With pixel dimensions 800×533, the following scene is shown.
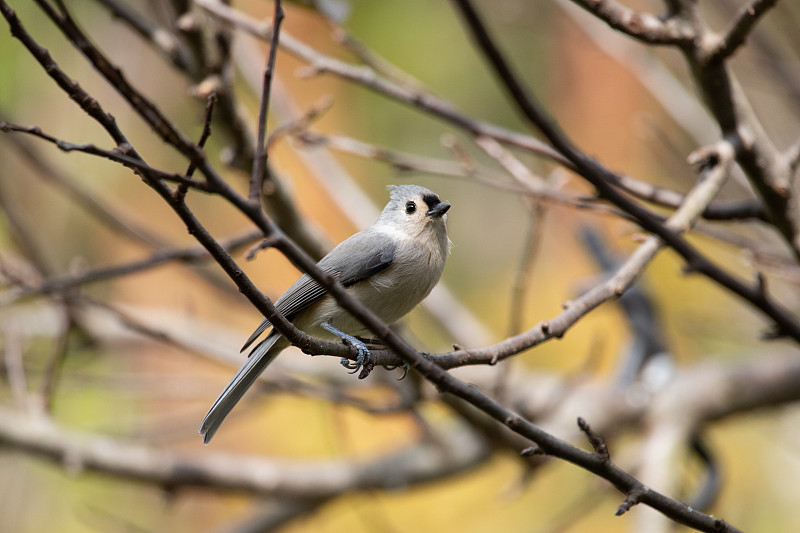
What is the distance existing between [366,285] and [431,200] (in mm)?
443

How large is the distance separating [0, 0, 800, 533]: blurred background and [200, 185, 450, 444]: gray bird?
0.38 meters

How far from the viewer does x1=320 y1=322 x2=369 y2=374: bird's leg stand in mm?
1931

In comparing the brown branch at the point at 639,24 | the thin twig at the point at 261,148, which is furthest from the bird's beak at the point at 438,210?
the thin twig at the point at 261,148

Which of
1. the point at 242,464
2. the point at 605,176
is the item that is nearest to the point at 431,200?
the point at 605,176

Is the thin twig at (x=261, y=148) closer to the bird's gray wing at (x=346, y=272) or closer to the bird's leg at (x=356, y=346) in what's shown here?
the bird's leg at (x=356, y=346)

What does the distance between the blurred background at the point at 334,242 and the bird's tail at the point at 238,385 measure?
0.70 metres

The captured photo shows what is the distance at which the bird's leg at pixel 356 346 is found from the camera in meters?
1.93

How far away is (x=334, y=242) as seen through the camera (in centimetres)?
369

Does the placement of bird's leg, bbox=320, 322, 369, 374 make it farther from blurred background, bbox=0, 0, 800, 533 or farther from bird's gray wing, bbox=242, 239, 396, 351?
blurred background, bbox=0, 0, 800, 533

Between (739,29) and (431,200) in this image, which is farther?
(431,200)

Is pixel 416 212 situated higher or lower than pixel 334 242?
lower

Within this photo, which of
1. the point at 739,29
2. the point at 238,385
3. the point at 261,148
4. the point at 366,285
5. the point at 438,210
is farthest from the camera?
the point at 438,210

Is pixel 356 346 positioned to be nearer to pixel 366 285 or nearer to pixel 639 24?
pixel 366 285

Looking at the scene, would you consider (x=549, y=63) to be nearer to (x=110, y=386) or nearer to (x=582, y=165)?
(x=110, y=386)
